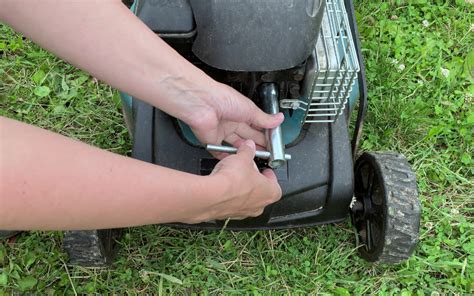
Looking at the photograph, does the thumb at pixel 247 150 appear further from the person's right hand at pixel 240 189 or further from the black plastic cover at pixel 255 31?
the black plastic cover at pixel 255 31

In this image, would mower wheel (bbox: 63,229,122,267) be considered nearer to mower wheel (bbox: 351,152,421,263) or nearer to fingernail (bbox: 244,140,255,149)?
fingernail (bbox: 244,140,255,149)

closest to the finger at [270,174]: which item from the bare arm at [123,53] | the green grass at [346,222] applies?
the bare arm at [123,53]

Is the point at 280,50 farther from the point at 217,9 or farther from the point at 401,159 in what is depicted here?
the point at 401,159

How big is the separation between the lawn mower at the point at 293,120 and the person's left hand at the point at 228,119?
4 centimetres

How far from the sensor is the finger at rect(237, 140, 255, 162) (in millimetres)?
961

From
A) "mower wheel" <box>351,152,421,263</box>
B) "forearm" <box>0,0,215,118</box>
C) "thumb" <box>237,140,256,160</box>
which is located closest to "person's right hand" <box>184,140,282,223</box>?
"thumb" <box>237,140,256,160</box>

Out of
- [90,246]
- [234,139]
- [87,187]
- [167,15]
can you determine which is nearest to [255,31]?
[167,15]

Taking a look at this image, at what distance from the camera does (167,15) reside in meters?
0.94

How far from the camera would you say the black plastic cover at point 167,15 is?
3.08ft

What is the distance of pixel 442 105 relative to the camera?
152 centimetres

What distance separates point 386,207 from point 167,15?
21.5 inches

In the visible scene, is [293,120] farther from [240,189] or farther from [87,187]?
[87,187]

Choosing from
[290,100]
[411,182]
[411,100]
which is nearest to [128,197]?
[290,100]

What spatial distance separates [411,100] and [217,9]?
0.75 metres
